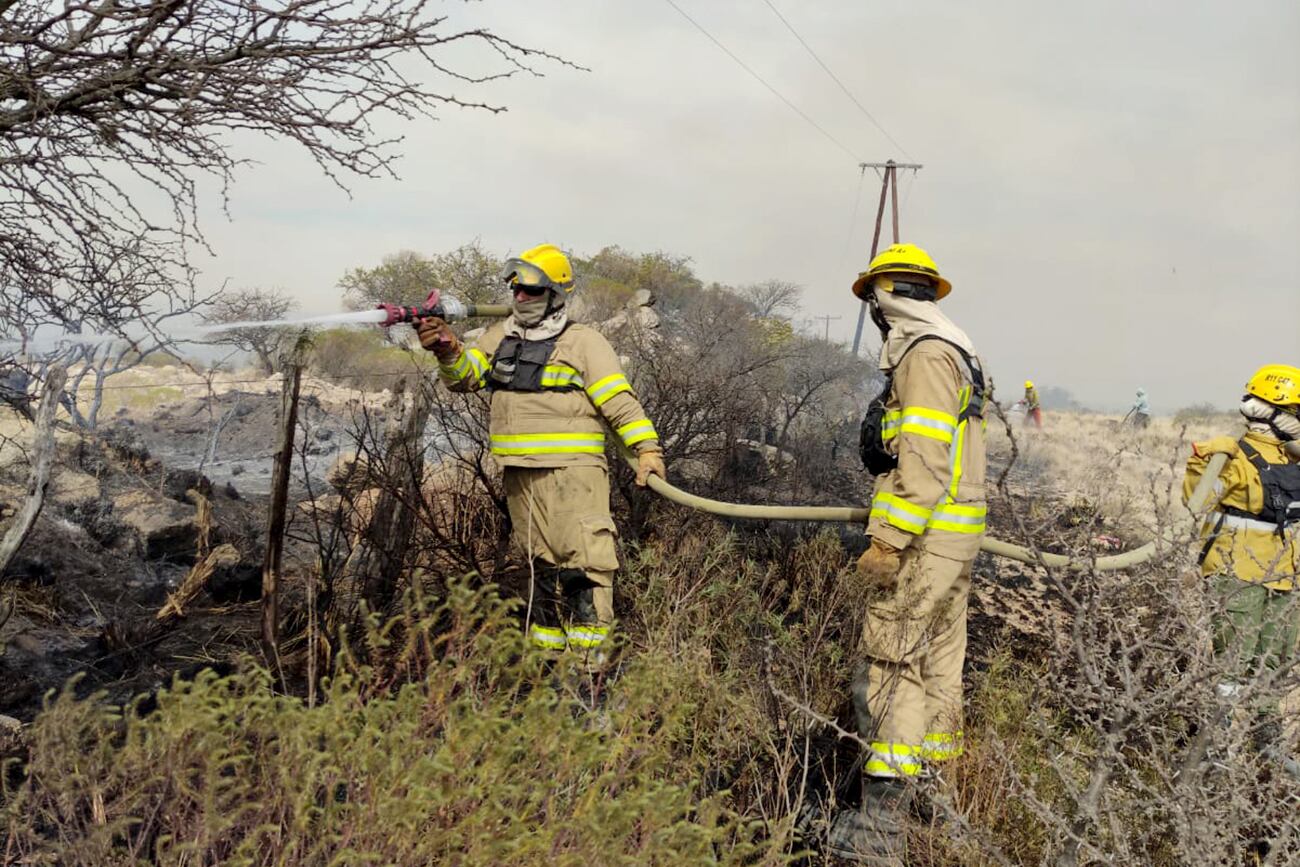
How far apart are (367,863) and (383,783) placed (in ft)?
0.67

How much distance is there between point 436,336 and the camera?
3668 mm

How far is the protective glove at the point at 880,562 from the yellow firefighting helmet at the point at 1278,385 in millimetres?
2039

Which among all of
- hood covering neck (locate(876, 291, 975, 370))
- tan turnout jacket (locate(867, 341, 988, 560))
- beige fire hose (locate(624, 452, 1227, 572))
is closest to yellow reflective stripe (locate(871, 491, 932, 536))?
tan turnout jacket (locate(867, 341, 988, 560))

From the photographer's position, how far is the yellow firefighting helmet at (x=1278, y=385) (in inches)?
147

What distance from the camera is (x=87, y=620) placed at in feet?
14.5

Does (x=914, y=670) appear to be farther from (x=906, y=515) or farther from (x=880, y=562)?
(x=906, y=515)

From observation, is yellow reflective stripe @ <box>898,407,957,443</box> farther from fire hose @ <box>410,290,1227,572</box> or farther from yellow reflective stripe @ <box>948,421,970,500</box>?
fire hose @ <box>410,290,1227,572</box>

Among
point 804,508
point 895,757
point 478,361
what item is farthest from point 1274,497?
point 478,361

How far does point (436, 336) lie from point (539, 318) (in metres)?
0.51

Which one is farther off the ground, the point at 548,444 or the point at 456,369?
the point at 456,369

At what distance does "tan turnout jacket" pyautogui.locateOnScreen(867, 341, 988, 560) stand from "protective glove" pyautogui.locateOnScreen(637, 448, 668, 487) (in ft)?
3.68

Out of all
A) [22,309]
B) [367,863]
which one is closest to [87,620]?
[22,309]

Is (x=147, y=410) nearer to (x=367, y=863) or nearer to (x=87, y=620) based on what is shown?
(x=87, y=620)

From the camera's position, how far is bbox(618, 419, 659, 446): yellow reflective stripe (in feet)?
12.9
